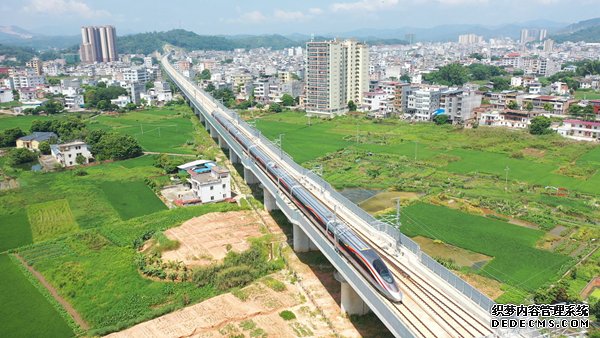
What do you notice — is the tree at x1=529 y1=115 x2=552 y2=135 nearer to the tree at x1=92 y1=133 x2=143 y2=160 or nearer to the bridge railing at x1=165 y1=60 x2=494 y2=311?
the bridge railing at x1=165 y1=60 x2=494 y2=311

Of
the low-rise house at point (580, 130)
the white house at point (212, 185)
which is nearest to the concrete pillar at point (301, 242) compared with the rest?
the white house at point (212, 185)

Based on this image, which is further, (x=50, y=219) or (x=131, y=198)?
(x=131, y=198)

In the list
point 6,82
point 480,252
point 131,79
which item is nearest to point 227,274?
point 480,252

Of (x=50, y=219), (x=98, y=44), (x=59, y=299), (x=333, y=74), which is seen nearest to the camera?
(x=59, y=299)

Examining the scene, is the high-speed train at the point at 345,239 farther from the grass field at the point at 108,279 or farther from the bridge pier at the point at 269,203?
the grass field at the point at 108,279

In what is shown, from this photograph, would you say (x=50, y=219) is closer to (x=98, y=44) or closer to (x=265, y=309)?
(x=265, y=309)

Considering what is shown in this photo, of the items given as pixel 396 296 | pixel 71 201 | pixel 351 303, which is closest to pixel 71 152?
pixel 71 201

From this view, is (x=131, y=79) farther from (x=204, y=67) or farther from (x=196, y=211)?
(x=196, y=211)
